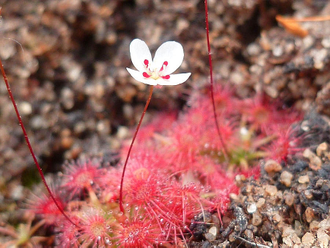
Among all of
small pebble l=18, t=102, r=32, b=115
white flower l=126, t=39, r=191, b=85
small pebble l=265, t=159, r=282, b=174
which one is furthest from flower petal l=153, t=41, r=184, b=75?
small pebble l=18, t=102, r=32, b=115

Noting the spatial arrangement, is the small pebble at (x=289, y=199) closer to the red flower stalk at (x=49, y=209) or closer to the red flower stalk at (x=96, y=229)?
the red flower stalk at (x=96, y=229)

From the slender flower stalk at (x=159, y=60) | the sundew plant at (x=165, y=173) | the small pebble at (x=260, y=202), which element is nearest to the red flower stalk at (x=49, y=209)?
the sundew plant at (x=165, y=173)

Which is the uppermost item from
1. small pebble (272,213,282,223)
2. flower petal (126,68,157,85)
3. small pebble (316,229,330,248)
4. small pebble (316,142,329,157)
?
flower petal (126,68,157,85)

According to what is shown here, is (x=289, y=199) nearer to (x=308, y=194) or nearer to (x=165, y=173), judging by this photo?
(x=308, y=194)

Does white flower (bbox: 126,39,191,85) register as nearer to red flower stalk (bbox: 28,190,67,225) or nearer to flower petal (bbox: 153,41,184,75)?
flower petal (bbox: 153,41,184,75)

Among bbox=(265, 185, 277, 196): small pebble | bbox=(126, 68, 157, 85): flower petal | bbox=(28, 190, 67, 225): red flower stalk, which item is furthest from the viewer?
bbox=(28, 190, 67, 225): red flower stalk

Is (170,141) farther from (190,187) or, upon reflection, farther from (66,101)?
(66,101)

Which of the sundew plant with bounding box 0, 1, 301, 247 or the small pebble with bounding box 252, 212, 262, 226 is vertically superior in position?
the sundew plant with bounding box 0, 1, 301, 247

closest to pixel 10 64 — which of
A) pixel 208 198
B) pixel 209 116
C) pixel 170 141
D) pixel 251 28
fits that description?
pixel 170 141
